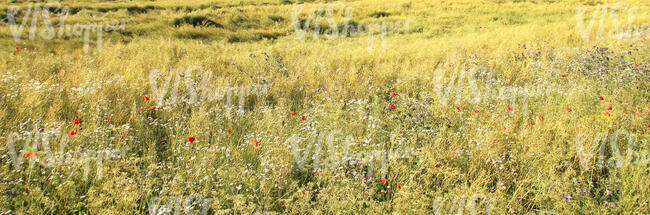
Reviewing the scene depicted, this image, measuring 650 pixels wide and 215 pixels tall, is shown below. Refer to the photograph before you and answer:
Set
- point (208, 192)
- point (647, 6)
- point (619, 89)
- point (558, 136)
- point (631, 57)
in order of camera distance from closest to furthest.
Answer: point (208, 192) → point (558, 136) → point (619, 89) → point (631, 57) → point (647, 6)

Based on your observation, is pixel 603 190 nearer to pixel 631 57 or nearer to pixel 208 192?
pixel 208 192

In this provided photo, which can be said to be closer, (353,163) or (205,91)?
(353,163)

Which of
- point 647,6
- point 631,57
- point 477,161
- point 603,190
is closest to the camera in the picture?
point 603,190

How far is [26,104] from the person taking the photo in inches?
132

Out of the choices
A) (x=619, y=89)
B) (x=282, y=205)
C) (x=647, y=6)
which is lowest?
(x=282, y=205)

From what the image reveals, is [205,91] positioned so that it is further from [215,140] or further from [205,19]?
[205,19]

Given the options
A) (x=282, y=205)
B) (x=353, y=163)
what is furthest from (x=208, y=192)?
(x=353, y=163)

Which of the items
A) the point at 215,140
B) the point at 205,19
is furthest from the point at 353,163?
the point at 205,19

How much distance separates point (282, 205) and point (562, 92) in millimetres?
3970

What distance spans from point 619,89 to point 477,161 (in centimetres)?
285

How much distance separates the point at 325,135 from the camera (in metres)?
3.38

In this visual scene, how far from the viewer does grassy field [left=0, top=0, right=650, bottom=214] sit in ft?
8.04

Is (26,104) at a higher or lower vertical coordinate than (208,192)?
higher

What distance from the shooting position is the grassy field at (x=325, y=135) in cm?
245
